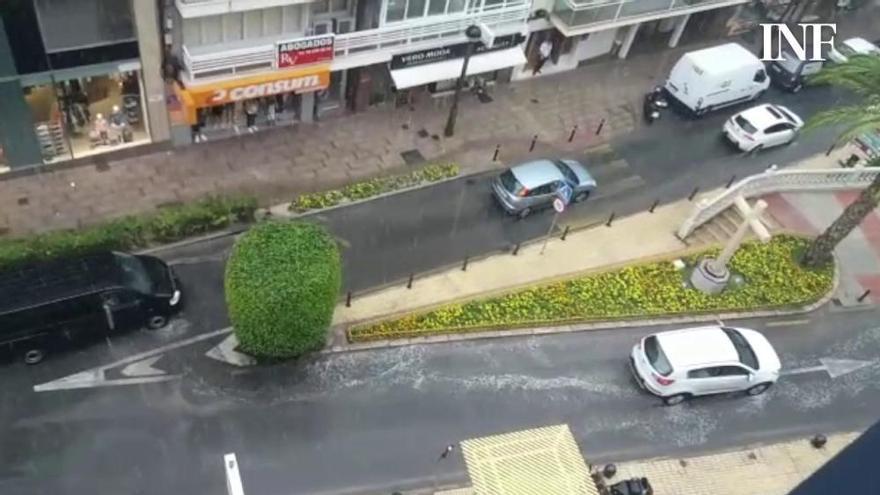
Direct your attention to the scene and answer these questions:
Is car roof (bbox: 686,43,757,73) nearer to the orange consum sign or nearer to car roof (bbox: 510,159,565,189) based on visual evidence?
car roof (bbox: 510,159,565,189)

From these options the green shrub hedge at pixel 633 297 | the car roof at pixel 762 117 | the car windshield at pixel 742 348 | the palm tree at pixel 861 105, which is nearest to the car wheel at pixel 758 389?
the car windshield at pixel 742 348

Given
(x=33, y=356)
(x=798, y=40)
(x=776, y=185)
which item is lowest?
(x=33, y=356)

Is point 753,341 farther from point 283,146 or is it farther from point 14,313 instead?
point 14,313

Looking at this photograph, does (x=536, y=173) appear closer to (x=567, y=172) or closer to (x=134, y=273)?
(x=567, y=172)

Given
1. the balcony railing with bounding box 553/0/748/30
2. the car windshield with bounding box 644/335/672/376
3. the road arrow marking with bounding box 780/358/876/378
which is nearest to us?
the car windshield with bounding box 644/335/672/376

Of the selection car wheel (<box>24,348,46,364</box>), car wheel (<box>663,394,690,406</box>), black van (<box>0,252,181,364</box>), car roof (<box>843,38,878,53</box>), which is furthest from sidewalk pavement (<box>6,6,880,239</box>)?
car wheel (<box>663,394,690,406</box>)

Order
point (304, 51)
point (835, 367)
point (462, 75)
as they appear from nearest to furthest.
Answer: point (835, 367) < point (304, 51) < point (462, 75)

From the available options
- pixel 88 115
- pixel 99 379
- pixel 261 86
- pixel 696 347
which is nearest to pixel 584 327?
pixel 696 347

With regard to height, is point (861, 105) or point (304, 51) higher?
point (861, 105)
